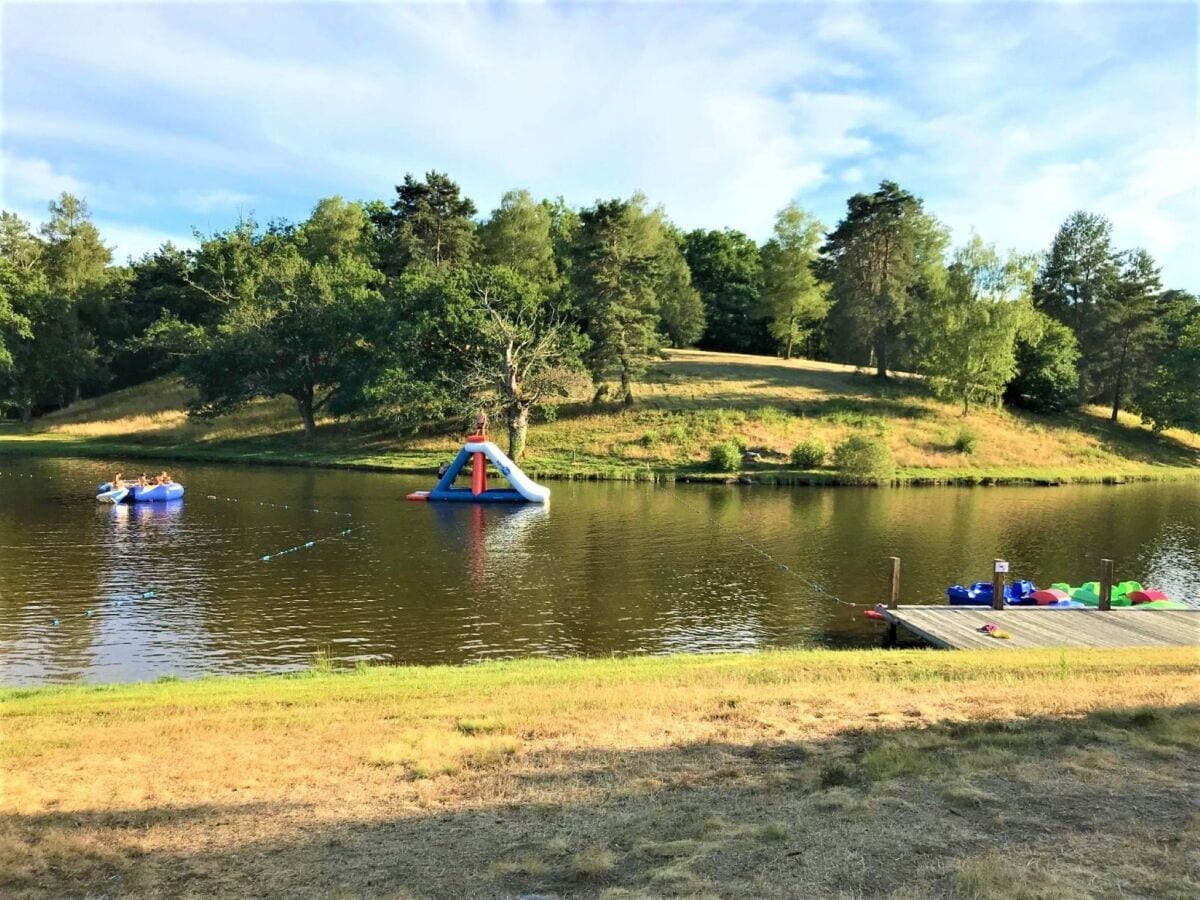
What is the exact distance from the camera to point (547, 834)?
627cm

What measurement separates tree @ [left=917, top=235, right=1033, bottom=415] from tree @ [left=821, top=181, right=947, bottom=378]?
3.99m

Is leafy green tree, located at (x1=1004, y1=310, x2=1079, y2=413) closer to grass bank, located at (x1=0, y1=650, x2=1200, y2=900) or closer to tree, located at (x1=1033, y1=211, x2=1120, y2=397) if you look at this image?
tree, located at (x1=1033, y1=211, x2=1120, y2=397)

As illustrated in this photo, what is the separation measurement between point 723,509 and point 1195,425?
140 ft

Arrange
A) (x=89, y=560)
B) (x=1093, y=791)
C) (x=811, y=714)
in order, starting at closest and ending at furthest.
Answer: (x=1093, y=791)
(x=811, y=714)
(x=89, y=560)

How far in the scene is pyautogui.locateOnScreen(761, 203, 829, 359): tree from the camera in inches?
2549

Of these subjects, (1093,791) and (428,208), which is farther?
(428,208)

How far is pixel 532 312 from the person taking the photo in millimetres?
49688

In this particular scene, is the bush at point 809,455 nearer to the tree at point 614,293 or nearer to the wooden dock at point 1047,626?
the tree at point 614,293

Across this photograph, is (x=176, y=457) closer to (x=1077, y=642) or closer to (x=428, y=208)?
(x=428, y=208)

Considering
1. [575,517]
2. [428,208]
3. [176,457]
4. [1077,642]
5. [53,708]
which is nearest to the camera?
[53,708]

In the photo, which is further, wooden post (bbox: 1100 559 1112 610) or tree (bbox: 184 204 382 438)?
tree (bbox: 184 204 382 438)

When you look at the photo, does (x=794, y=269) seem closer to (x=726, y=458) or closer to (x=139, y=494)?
(x=726, y=458)

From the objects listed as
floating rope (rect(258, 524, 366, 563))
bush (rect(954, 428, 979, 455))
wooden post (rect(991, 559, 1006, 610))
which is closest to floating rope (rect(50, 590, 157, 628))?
floating rope (rect(258, 524, 366, 563))

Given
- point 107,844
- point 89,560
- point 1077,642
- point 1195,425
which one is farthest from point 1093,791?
point 1195,425
